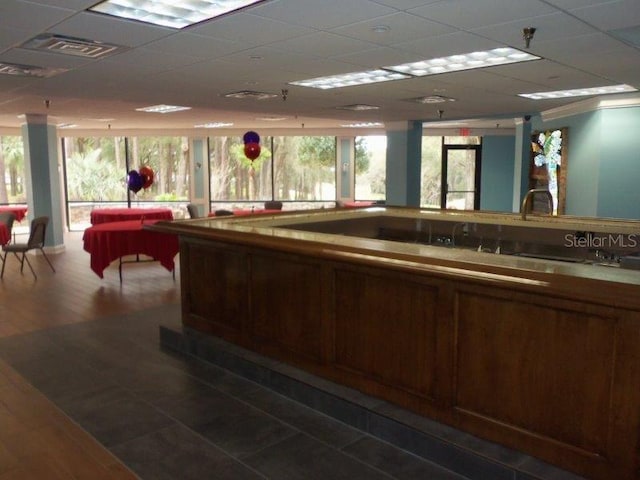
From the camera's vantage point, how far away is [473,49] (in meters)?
4.21

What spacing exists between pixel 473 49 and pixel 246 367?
2.98 meters

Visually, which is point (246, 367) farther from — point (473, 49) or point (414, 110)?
point (414, 110)

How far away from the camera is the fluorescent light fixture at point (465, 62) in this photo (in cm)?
448

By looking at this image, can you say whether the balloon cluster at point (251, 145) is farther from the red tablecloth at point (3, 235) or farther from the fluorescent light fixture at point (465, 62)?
the red tablecloth at point (3, 235)

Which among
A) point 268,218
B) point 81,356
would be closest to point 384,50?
point 268,218

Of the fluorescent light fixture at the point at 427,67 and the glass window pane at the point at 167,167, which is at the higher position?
the fluorescent light fixture at the point at 427,67

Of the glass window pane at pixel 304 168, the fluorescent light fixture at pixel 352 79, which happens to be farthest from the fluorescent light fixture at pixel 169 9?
the glass window pane at pixel 304 168

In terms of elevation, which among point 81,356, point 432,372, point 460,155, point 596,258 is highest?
point 460,155

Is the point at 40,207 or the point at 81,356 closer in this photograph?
the point at 81,356

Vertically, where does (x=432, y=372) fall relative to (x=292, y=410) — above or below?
above

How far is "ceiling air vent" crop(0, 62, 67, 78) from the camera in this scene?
489 centimetres

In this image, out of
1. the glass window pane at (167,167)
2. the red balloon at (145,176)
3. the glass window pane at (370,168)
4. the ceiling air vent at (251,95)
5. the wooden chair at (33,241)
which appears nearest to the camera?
the ceiling air vent at (251,95)

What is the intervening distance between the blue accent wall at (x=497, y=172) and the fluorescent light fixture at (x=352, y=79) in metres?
8.14

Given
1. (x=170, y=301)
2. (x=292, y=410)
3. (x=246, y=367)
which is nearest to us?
(x=292, y=410)
